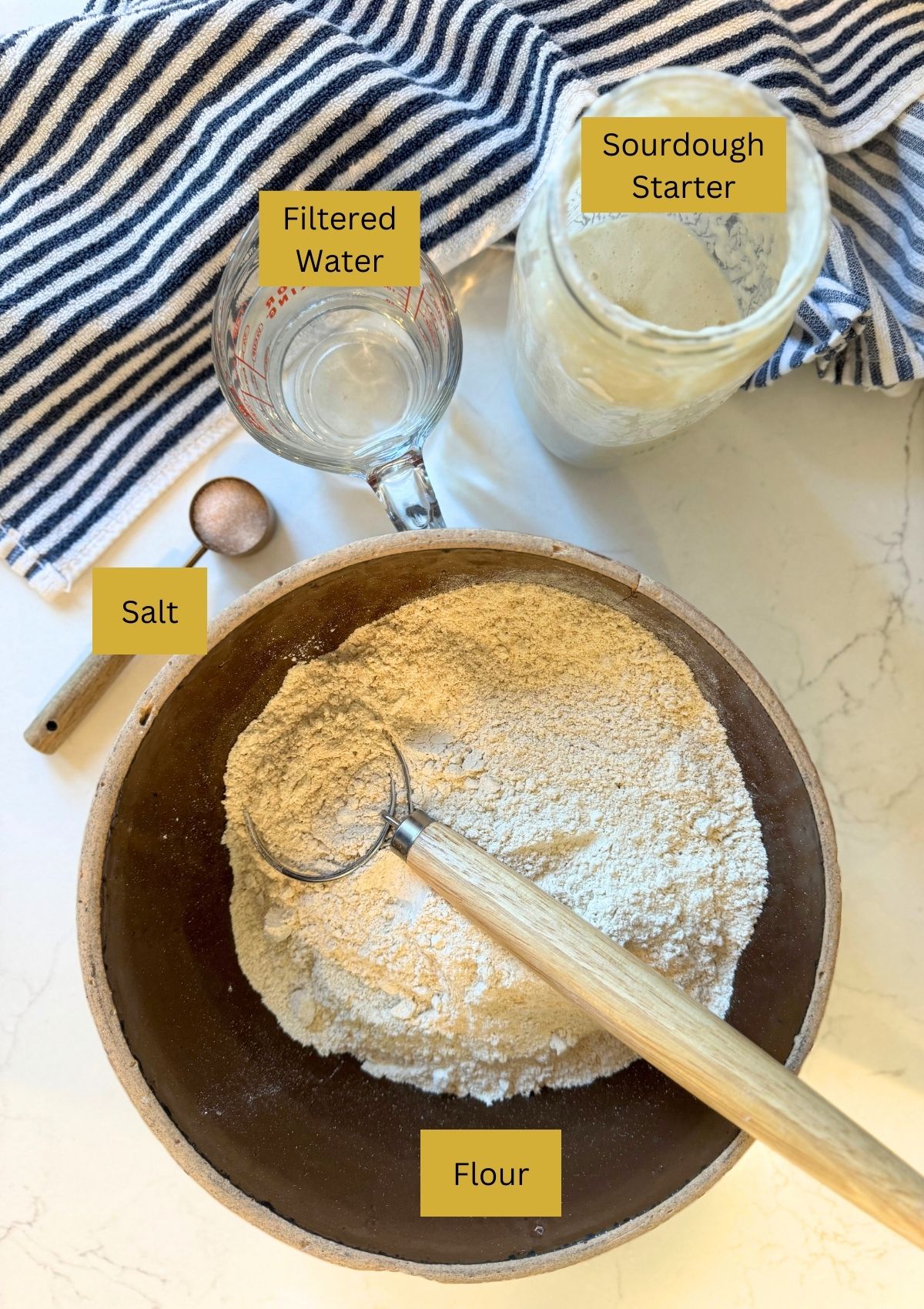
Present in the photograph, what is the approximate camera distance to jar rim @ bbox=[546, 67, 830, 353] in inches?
17.3

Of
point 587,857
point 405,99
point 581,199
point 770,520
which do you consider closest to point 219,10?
point 405,99

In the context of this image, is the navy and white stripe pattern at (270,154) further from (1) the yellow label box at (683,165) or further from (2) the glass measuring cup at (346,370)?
(1) the yellow label box at (683,165)

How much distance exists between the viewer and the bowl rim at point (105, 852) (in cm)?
55

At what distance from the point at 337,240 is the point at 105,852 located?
1.46 ft

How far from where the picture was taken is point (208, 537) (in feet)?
2.26

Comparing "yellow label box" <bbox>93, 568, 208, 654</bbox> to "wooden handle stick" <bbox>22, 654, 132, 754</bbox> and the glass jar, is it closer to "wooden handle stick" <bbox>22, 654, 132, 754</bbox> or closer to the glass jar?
"wooden handle stick" <bbox>22, 654, 132, 754</bbox>

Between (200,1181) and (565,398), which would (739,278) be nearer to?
(565,398)

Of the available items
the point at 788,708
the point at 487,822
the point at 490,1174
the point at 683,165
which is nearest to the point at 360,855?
the point at 487,822

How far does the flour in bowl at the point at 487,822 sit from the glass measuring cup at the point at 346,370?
0.37 ft

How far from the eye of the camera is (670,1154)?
58cm

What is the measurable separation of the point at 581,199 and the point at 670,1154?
588 millimetres

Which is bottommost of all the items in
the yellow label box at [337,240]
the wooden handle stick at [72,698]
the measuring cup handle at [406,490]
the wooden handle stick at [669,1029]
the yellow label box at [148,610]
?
the wooden handle stick at [669,1029]

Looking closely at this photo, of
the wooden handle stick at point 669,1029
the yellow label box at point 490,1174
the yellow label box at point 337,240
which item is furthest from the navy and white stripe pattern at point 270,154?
the yellow label box at point 490,1174

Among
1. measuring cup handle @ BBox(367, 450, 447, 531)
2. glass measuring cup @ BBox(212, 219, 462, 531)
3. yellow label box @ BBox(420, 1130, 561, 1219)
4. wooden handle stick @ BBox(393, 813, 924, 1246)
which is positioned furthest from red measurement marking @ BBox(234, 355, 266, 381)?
yellow label box @ BBox(420, 1130, 561, 1219)
